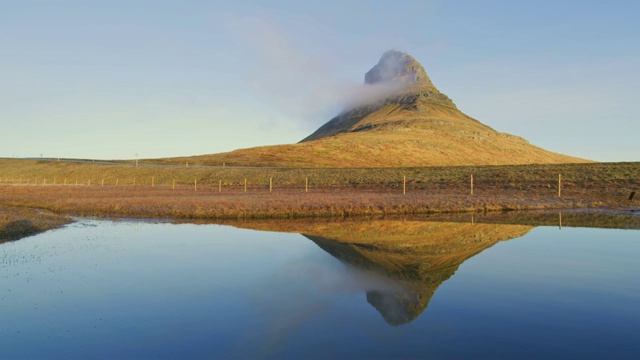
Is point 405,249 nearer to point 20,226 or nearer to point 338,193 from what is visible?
point 20,226

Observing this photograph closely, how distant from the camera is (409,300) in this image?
41.3ft

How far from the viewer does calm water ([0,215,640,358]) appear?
376 inches

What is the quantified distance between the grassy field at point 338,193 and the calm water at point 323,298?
1550 centimetres

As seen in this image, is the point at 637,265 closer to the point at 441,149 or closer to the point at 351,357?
the point at 351,357

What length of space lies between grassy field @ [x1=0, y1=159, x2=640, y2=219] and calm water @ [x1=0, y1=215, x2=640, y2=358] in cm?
1550

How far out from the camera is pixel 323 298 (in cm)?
1305

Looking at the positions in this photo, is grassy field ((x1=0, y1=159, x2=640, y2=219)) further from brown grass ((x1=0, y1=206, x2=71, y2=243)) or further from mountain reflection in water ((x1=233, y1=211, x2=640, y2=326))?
brown grass ((x1=0, y1=206, x2=71, y2=243))

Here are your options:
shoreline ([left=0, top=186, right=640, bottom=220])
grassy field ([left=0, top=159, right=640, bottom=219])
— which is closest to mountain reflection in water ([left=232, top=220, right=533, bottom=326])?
shoreline ([left=0, top=186, right=640, bottom=220])

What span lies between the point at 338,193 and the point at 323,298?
45.3 m

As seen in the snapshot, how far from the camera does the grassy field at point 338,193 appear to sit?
39.2 meters

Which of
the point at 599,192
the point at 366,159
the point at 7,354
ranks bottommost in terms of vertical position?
the point at 7,354

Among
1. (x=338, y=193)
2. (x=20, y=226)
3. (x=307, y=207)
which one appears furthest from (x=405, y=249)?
(x=338, y=193)

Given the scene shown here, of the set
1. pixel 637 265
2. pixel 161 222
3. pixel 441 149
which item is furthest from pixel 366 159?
pixel 637 265

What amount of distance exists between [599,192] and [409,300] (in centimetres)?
4763
